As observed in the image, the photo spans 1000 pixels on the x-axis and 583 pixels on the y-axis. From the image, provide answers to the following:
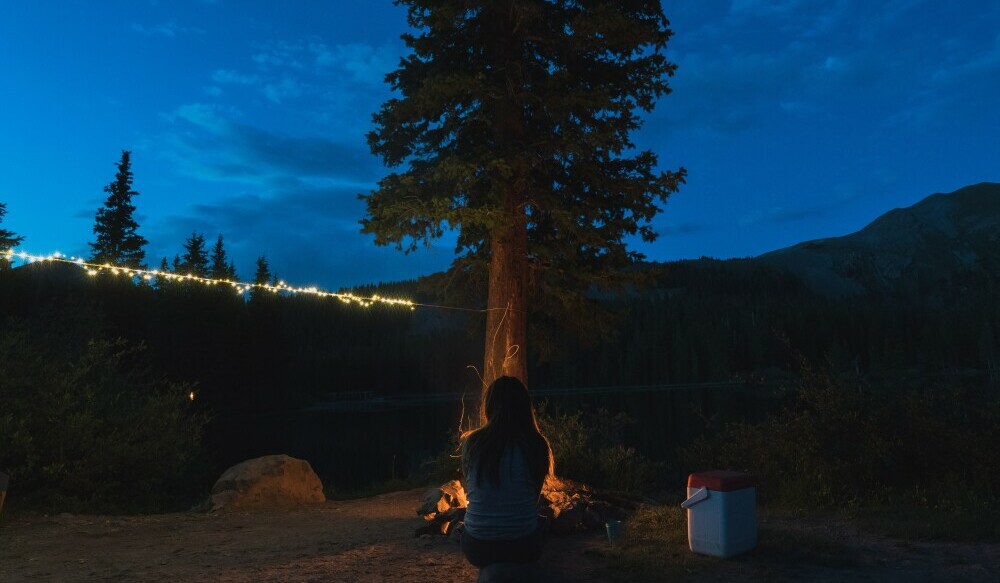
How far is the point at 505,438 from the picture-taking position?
3.76 metres

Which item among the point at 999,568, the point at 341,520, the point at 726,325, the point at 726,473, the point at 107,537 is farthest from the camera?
the point at 726,325

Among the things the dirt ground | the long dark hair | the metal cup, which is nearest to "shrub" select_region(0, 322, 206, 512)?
the dirt ground

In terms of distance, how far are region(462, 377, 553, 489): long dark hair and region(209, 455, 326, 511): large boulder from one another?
8422 millimetres

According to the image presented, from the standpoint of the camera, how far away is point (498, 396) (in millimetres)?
3953

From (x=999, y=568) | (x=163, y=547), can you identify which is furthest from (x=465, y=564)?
(x=999, y=568)

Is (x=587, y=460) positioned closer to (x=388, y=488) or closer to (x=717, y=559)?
(x=717, y=559)

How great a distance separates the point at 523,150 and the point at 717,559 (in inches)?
245

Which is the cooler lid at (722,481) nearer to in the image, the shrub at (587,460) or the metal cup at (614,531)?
the metal cup at (614,531)

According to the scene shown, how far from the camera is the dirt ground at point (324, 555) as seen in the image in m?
5.47

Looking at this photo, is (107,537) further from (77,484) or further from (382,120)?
(382,120)

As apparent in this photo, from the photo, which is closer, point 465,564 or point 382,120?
point 465,564

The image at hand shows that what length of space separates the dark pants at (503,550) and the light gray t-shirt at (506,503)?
0.03 metres

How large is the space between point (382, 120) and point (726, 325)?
127473 millimetres

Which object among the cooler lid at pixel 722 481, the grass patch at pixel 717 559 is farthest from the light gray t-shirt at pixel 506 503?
the cooler lid at pixel 722 481
